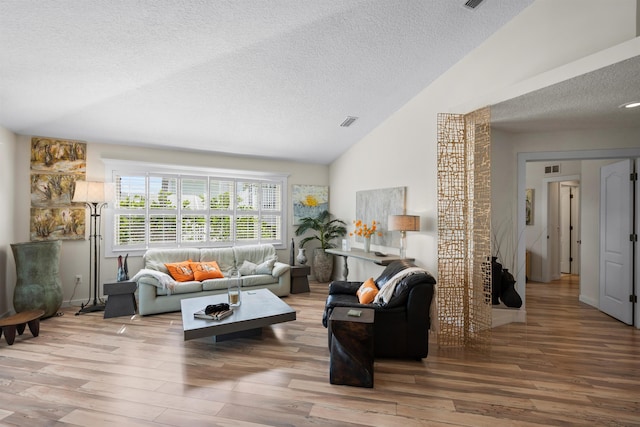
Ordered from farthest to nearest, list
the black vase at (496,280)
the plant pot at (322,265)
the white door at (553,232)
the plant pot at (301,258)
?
the white door at (553,232) → the plant pot at (322,265) → the plant pot at (301,258) → the black vase at (496,280)

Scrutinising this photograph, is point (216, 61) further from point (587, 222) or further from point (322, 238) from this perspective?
point (587, 222)

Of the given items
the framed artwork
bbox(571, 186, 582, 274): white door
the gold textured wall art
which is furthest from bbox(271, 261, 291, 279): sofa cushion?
bbox(571, 186, 582, 274): white door

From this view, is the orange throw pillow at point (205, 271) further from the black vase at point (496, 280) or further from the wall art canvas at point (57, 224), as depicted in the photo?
the black vase at point (496, 280)

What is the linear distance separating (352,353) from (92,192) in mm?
4207

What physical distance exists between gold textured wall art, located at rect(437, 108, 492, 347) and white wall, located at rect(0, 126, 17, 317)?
536 cm

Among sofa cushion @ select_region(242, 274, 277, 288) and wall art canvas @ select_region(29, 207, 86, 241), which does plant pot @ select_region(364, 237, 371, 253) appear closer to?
sofa cushion @ select_region(242, 274, 277, 288)

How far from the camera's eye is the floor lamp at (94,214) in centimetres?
447

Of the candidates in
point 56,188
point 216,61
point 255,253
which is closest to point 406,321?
point 216,61

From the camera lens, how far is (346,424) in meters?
2.08

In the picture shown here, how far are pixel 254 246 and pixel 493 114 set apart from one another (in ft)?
13.9

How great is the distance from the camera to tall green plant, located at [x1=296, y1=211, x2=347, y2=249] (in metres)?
6.41

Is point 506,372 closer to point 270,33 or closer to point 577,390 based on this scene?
point 577,390

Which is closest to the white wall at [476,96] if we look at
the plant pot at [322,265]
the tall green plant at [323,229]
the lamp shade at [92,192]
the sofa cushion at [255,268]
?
the tall green plant at [323,229]

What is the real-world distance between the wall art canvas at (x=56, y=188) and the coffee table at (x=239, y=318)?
8.00 feet
